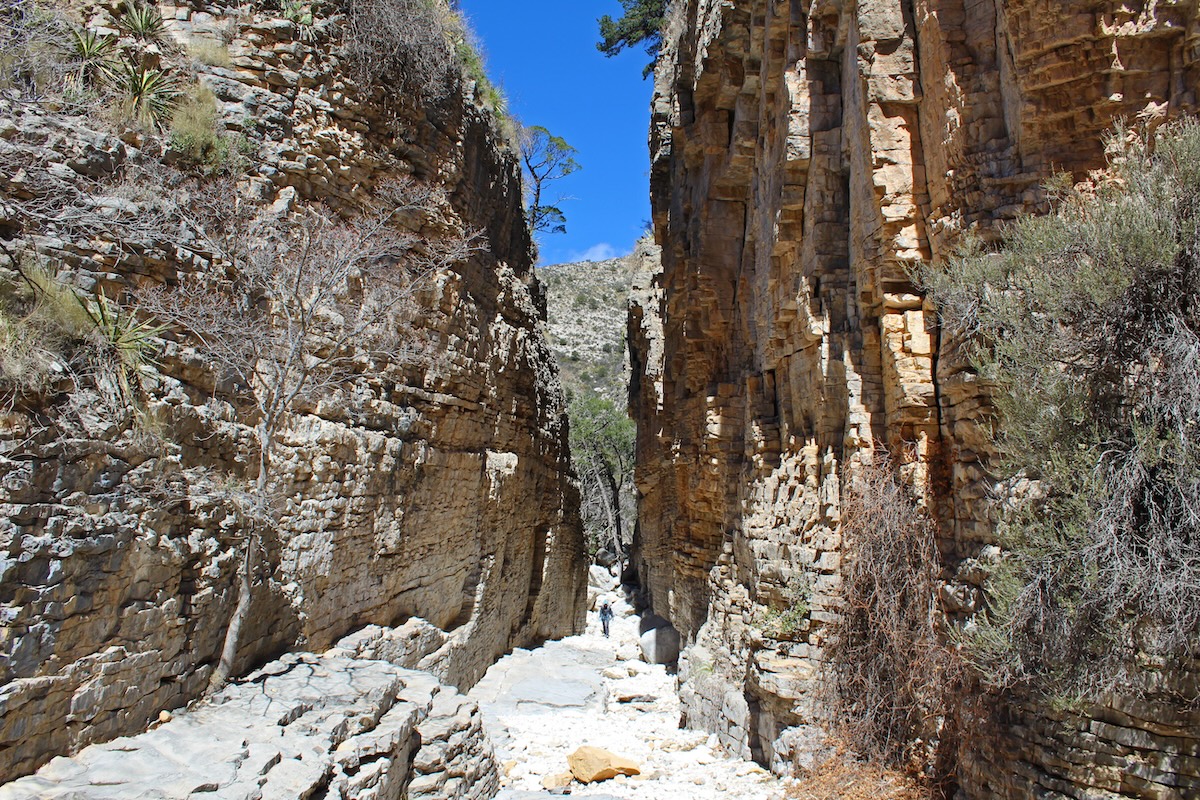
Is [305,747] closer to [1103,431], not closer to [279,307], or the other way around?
[279,307]

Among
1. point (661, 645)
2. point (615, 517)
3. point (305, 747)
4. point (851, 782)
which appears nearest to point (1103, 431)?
point (851, 782)

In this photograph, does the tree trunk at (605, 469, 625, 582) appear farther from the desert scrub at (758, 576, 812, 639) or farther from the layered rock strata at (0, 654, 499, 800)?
the layered rock strata at (0, 654, 499, 800)

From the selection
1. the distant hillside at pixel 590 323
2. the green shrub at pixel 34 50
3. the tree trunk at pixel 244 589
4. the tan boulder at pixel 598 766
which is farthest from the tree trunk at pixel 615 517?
the green shrub at pixel 34 50

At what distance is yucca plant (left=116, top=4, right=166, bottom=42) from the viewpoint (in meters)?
8.98

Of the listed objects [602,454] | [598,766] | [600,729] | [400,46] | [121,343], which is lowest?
[600,729]

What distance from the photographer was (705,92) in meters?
14.3

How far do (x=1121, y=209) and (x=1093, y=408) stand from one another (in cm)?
144

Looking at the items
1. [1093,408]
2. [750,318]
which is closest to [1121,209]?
[1093,408]

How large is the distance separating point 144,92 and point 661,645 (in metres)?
14.8

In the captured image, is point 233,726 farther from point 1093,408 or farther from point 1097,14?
point 1097,14

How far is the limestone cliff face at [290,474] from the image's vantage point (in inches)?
209

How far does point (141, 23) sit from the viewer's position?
8.98 meters

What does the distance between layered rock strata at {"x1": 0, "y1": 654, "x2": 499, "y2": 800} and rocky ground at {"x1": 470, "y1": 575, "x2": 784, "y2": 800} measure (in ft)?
3.99

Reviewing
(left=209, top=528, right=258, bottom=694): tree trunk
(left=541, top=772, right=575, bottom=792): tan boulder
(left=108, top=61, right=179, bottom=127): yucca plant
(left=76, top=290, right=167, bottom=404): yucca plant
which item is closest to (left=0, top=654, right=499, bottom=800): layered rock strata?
(left=209, top=528, right=258, bottom=694): tree trunk
